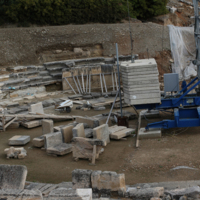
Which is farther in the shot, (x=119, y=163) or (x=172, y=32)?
(x=172, y=32)

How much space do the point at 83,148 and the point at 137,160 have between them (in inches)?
66.0

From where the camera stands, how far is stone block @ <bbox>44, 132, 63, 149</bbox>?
10.7m

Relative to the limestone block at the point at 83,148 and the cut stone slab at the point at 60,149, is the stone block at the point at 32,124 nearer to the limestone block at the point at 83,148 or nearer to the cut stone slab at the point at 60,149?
the cut stone slab at the point at 60,149

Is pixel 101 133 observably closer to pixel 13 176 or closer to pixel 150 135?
pixel 150 135

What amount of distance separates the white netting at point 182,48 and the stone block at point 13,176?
17.7 meters

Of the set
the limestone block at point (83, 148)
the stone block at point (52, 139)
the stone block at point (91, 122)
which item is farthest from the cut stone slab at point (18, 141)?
the limestone block at point (83, 148)

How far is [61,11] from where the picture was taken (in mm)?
26391

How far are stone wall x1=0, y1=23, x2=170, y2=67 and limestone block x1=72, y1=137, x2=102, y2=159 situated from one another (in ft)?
41.1

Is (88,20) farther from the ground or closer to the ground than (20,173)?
farther from the ground

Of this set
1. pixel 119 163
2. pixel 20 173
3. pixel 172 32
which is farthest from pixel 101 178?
pixel 172 32

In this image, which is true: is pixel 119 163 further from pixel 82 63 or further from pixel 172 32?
pixel 172 32

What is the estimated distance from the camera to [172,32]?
24.4 m

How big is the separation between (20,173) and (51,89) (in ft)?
44.1

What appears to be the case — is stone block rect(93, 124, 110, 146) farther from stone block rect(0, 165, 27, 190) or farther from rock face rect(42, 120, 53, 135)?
stone block rect(0, 165, 27, 190)
